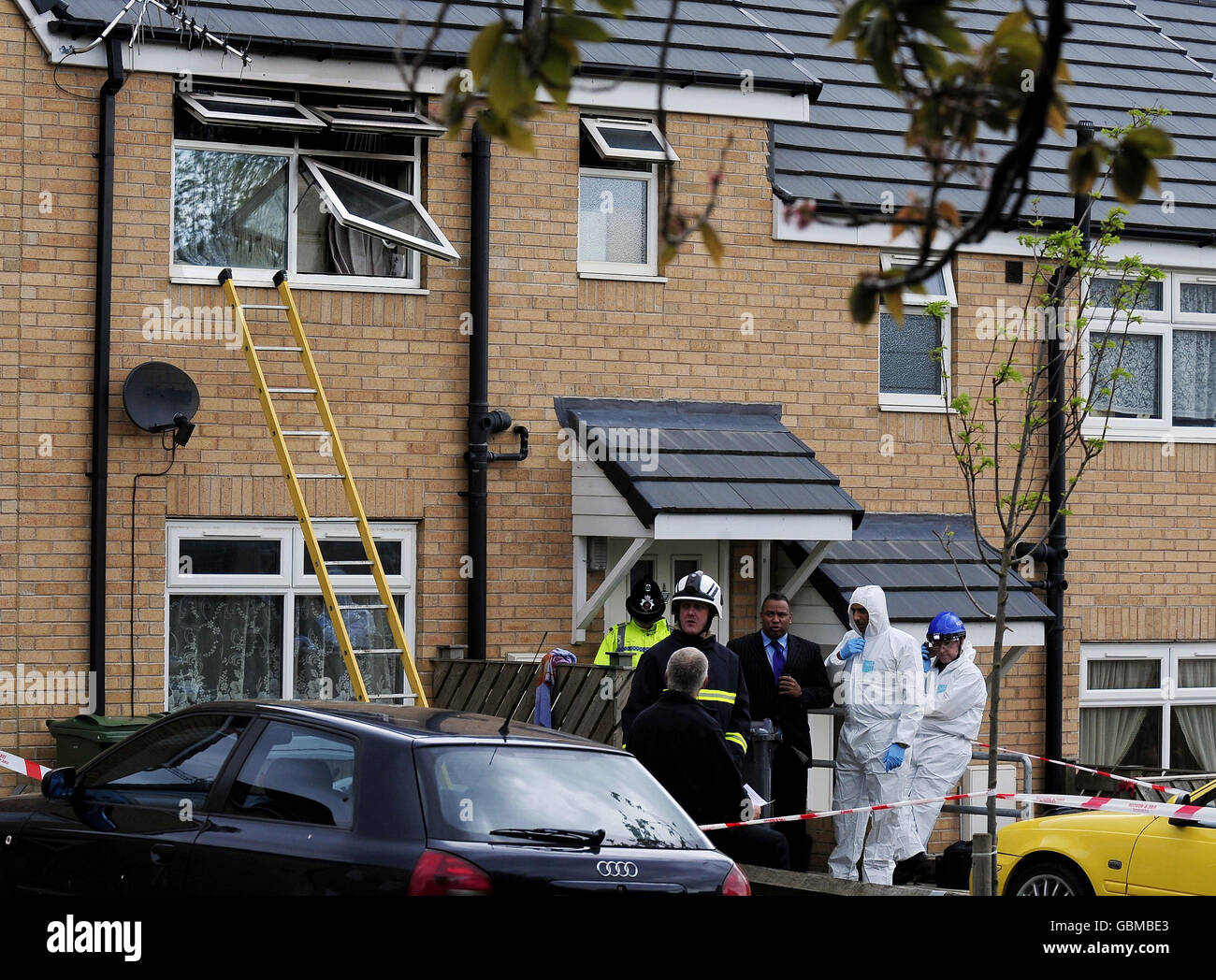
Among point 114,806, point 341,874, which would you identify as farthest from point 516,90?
point 114,806

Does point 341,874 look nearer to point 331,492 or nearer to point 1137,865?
point 1137,865

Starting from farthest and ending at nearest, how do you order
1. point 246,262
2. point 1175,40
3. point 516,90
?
point 1175,40
point 246,262
point 516,90

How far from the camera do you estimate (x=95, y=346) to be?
1180 cm

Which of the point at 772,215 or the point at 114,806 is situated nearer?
the point at 114,806

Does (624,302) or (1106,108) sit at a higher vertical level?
(1106,108)

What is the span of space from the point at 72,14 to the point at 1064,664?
9400mm

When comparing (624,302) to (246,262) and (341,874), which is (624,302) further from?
(341,874)

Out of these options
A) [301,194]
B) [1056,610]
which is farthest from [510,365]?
[1056,610]

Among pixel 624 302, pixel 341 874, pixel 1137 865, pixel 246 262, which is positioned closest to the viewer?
pixel 341 874

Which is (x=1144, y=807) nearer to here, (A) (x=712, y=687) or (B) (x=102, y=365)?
(A) (x=712, y=687)

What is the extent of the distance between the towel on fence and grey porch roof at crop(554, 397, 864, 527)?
1.12m

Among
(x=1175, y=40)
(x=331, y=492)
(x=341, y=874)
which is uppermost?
(x=1175, y=40)

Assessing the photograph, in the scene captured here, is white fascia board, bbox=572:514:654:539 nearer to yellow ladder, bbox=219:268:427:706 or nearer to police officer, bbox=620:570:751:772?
yellow ladder, bbox=219:268:427:706

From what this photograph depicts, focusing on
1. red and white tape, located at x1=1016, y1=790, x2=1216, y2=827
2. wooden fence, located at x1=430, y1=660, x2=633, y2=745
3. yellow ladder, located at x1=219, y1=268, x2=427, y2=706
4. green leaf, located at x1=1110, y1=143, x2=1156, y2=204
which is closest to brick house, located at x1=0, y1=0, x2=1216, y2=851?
yellow ladder, located at x1=219, y1=268, x2=427, y2=706
